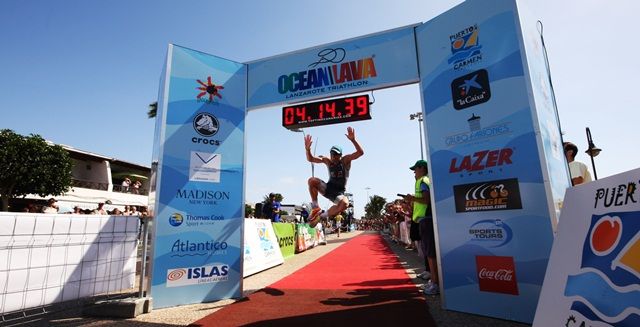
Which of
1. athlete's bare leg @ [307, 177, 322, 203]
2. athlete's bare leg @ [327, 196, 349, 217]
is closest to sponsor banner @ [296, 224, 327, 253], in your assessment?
athlete's bare leg @ [307, 177, 322, 203]

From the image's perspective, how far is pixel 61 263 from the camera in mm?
4793

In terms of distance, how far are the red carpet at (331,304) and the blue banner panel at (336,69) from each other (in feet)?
12.4

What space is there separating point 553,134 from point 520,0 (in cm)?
207

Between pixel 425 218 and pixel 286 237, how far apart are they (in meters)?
7.94

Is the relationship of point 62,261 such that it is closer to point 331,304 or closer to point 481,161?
point 331,304

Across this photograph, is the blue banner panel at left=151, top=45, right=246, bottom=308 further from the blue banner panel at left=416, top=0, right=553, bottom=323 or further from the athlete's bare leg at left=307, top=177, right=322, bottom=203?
the blue banner panel at left=416, top=0, right=553, bottom=323

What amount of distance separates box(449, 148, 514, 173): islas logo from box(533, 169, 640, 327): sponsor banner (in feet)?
5.25

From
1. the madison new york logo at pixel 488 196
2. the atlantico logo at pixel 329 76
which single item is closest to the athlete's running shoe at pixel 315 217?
the atlantico logo at pixel 329 76

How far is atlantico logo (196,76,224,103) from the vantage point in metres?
6.08

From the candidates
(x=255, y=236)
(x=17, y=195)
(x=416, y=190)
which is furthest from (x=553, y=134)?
(x=17, y=195)

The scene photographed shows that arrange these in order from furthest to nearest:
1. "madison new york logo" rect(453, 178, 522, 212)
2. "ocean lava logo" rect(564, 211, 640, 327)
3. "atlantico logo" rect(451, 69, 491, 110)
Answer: "atlantico logo" rect(451, 69, 491, 110)
"madison new york logo" rect(453, 178, 522, 212)
"ocean lava logo" rect(564, 211, 640, 327)

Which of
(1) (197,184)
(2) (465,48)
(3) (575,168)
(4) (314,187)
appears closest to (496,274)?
(3) (575,168)

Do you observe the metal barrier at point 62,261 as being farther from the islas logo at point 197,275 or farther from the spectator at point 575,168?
the spectator at point 575,168

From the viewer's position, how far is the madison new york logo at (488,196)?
13.7ft
